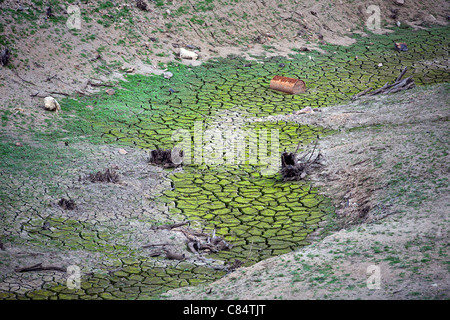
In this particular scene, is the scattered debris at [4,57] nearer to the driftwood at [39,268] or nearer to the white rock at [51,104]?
the white rock at [51,104]

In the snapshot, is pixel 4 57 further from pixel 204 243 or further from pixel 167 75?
pixel 204 243

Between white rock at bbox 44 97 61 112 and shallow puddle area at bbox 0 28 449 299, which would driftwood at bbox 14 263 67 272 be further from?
white rock at bbox 44 97 61 112

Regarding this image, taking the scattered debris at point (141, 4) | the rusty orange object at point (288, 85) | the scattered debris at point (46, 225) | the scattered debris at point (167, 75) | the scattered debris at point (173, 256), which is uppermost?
the scattered debris at point (141, 4)

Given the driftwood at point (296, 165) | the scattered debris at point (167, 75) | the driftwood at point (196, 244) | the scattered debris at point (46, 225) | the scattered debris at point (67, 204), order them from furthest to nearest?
the scattered debris at point (167, 75) < the driftwood at point (296, 165) < the scattered debris at point (67, 204) < the scattered debris at point (46, 225) < the driftwood at point (196, 244)

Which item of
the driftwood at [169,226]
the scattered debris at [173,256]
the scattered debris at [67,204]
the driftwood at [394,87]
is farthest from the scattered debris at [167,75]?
the scattered debris at [173,256]

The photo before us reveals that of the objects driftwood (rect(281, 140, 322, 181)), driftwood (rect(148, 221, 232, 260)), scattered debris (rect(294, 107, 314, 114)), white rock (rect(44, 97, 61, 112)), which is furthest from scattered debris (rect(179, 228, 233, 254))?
scattered debris (rect(294, 107, 314, 114))

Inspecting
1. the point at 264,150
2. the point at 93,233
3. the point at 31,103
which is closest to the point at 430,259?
the point at 93,233

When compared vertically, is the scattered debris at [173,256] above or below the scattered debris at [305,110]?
below
